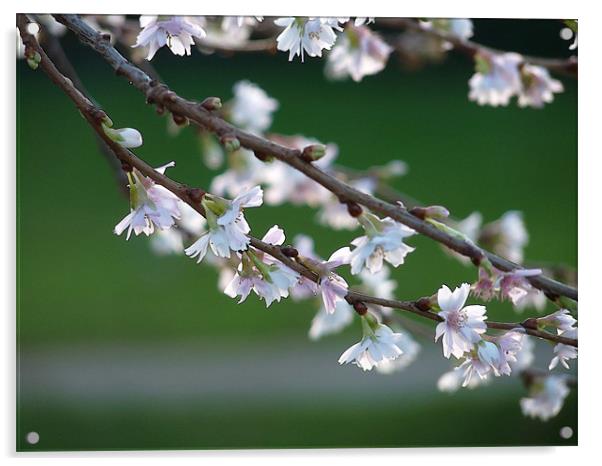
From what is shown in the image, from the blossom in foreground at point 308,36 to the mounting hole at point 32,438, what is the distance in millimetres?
688

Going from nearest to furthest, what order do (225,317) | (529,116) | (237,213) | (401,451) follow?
(237,213) → (401,451) → (529,116) → (225,317)

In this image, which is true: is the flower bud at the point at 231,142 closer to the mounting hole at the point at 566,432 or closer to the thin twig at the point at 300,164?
the thin twig at the point at 300,164

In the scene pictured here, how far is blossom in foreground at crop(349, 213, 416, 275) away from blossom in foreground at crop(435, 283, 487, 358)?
0.21ft

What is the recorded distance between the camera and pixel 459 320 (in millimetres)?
831

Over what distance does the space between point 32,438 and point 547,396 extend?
80cm

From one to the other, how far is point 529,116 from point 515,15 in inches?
9.6

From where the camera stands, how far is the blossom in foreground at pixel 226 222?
0.78 m

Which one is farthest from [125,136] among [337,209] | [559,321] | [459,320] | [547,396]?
[547,396]

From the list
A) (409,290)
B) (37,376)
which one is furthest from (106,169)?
(409,290)

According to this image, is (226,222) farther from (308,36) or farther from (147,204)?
(308,36)

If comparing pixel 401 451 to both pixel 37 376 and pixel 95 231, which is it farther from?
pixel 95 231

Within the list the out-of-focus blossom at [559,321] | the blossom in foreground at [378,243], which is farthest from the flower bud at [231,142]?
the out-of-focus blossom at [559,321]

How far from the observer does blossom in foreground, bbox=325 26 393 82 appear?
46.2 inches

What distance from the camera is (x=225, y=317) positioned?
2061 mm
